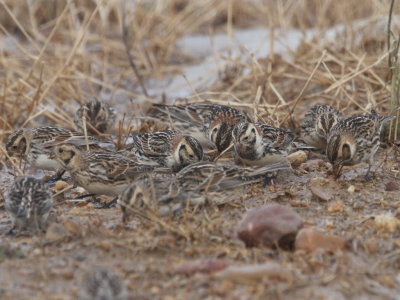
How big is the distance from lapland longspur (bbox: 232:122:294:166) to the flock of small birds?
0.01 meters

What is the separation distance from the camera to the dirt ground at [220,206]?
5.43 metres

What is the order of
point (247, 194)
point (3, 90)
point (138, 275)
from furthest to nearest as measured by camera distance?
point (3, 90), point (247, 194), point (138, 275)

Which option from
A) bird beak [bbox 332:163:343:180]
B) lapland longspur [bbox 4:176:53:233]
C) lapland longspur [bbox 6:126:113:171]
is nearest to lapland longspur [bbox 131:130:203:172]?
lapland longspur [bbox 6:126:113:171]

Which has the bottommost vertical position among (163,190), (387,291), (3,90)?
(387,291)

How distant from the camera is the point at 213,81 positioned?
1257cm

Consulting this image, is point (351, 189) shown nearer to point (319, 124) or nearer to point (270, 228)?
point (319, 124)

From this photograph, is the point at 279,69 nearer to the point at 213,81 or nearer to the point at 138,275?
the point at 213,81

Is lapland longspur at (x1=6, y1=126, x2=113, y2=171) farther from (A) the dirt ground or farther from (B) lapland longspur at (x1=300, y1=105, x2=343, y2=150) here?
(B) lapland longspur at (x1=300, y1=105, x2=343, y2=150)

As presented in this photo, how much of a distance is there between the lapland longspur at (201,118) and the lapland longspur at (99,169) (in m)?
1.42

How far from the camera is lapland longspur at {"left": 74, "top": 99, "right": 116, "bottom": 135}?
10.4 metres

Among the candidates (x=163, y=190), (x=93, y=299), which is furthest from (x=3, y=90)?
(x=93, y=299)

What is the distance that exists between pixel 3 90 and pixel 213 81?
3379mm

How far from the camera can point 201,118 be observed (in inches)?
396

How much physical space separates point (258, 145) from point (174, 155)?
0.95 metres
